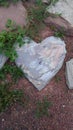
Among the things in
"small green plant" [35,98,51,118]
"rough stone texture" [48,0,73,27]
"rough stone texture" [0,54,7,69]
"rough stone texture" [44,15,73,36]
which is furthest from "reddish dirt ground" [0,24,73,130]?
"rough stone texture" [48,0,73,27]

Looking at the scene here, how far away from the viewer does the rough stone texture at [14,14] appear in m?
3.98

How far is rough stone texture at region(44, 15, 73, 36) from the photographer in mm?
4098

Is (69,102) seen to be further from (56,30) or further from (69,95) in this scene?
(56,30)

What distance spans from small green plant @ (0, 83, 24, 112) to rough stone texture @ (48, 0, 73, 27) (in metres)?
1.05

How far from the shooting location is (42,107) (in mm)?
3809

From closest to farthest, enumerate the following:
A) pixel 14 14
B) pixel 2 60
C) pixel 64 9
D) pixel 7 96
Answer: pixel 7 96 < pixel 2 60 < pixel 14 14 < pixel 64 9

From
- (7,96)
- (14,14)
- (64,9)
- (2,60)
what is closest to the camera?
(7,96)

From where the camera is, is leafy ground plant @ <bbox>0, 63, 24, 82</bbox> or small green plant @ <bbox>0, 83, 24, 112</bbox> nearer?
small green plant @ <bbox>0, 83, 24, 112</bbox>

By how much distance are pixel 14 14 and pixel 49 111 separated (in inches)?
47.0

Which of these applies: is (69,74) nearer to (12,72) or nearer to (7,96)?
(12,72)

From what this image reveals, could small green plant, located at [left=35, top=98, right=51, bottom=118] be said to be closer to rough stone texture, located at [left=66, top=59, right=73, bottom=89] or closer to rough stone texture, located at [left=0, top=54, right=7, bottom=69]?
rough stone texture, located at [left=66, top=59, right=73, bottom=89]

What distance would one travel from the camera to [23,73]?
389 cm

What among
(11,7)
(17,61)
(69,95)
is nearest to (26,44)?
(17,61)

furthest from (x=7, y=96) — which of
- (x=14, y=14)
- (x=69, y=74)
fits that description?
(x=14, y=14)
